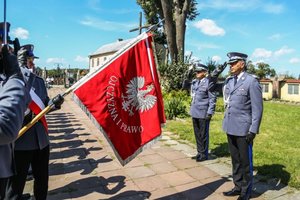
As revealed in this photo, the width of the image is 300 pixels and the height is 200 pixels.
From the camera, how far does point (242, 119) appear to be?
423 cm

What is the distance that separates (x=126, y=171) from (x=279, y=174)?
8.49 ft

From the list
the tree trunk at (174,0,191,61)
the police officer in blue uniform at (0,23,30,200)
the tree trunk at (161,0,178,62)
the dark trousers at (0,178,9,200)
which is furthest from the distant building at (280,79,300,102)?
the police officer in blue uniform at (0,23,30,200)

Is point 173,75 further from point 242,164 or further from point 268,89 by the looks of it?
point 268,89

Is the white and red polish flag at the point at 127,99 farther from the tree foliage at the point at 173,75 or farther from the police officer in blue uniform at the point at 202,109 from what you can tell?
the tree foliage at the point at 173,75

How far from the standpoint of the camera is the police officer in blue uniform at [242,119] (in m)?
4.11

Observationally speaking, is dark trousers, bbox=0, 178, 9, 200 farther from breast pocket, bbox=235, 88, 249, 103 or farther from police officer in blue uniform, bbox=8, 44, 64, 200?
breast pocket, bbox=235, 88, 249, 103

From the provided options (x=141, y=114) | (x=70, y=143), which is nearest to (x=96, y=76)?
(x=141, y=114)

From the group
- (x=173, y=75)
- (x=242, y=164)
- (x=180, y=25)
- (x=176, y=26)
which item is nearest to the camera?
(x=242, y=164)

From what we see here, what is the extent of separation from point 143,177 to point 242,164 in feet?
5.35

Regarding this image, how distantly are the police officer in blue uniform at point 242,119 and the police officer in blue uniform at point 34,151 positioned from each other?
247 centimetres

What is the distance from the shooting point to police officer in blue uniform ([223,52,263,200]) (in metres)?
4.11

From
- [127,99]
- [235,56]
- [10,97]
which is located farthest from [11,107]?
[235,56]

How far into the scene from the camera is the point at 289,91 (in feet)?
125

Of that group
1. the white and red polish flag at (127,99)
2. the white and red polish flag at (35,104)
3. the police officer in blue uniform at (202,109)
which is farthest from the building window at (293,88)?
the white and red polish flag at (35,104)
